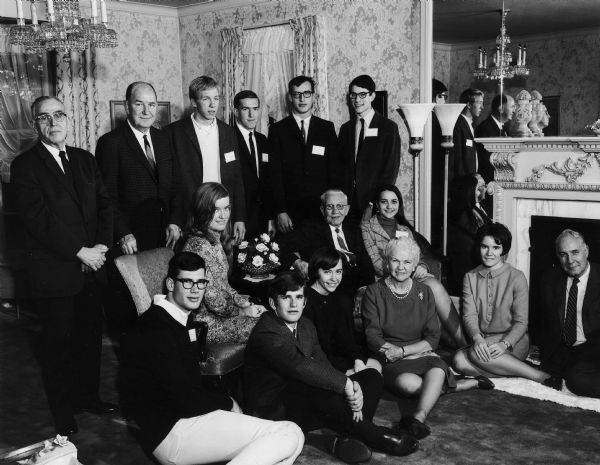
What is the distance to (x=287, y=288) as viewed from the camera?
324 centimetres

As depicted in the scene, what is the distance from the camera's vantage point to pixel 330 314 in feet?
12.3

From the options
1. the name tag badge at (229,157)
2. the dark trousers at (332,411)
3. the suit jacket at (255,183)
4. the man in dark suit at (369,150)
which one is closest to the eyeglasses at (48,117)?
the name tag badge at (229,157)

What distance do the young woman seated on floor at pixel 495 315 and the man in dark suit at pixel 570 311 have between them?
0.38 feet

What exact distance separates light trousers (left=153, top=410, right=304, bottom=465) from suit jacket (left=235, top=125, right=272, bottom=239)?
2746 mm

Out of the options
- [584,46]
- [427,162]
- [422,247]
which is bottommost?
[422,247]

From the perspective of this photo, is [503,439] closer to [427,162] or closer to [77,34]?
[427,162]

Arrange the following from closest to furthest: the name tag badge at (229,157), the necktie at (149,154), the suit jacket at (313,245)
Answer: the necktie at (149,154), the suit jacket at (313,245), the name tag badge at (229,157)

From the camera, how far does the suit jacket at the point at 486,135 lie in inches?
196

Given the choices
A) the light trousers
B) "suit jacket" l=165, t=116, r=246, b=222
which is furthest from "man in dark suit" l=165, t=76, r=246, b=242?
the light trousers

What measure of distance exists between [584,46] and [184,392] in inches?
124

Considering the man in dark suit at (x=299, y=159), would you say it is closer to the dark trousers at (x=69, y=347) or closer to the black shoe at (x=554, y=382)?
the dark trousers at (x=69, y=347)

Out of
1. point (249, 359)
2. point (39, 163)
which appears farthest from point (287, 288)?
point (39, 163)

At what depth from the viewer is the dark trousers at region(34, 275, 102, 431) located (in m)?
3.44

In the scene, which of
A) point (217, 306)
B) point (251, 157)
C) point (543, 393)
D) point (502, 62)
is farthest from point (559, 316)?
point (251, 157)
